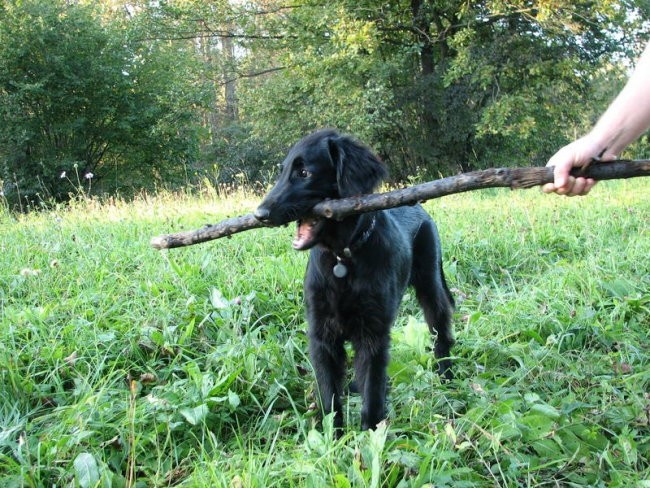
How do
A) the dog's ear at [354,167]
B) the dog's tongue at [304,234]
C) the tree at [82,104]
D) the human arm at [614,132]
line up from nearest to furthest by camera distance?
the human arm at [614,132] → the dog's tongue at [304,234] → the dog's ear at [354,167] → the tree at [82,104]

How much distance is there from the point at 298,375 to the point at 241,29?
1962cm

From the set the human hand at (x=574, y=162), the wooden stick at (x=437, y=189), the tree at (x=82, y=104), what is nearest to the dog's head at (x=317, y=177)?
the wooden stick at (x=437, y=189)

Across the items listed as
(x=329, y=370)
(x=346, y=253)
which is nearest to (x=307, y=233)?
(x=346, y=253)

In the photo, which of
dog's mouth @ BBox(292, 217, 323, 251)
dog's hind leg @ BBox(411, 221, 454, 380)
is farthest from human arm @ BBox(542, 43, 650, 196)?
dog's hind leg @ BBox(411, 221, 454, 380)

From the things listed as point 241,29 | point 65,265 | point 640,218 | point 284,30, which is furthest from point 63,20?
point 640,218

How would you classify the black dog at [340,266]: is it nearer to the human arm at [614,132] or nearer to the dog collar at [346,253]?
the dog collar at [346,253]

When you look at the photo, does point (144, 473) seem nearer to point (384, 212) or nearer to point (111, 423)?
point (111, 423)

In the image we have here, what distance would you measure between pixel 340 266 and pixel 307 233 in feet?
0.74

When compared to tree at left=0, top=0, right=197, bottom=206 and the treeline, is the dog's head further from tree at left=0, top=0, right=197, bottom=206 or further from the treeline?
tree at left=0, top=0, right=197, bottom=206

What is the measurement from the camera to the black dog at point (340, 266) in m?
2.58

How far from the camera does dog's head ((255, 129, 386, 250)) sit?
2578 mm

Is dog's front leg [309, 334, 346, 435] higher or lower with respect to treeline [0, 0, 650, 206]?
lower

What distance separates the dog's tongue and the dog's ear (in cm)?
22

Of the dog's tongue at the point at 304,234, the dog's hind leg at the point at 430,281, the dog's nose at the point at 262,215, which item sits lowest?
the dog's hind leg at the point at 430,281
